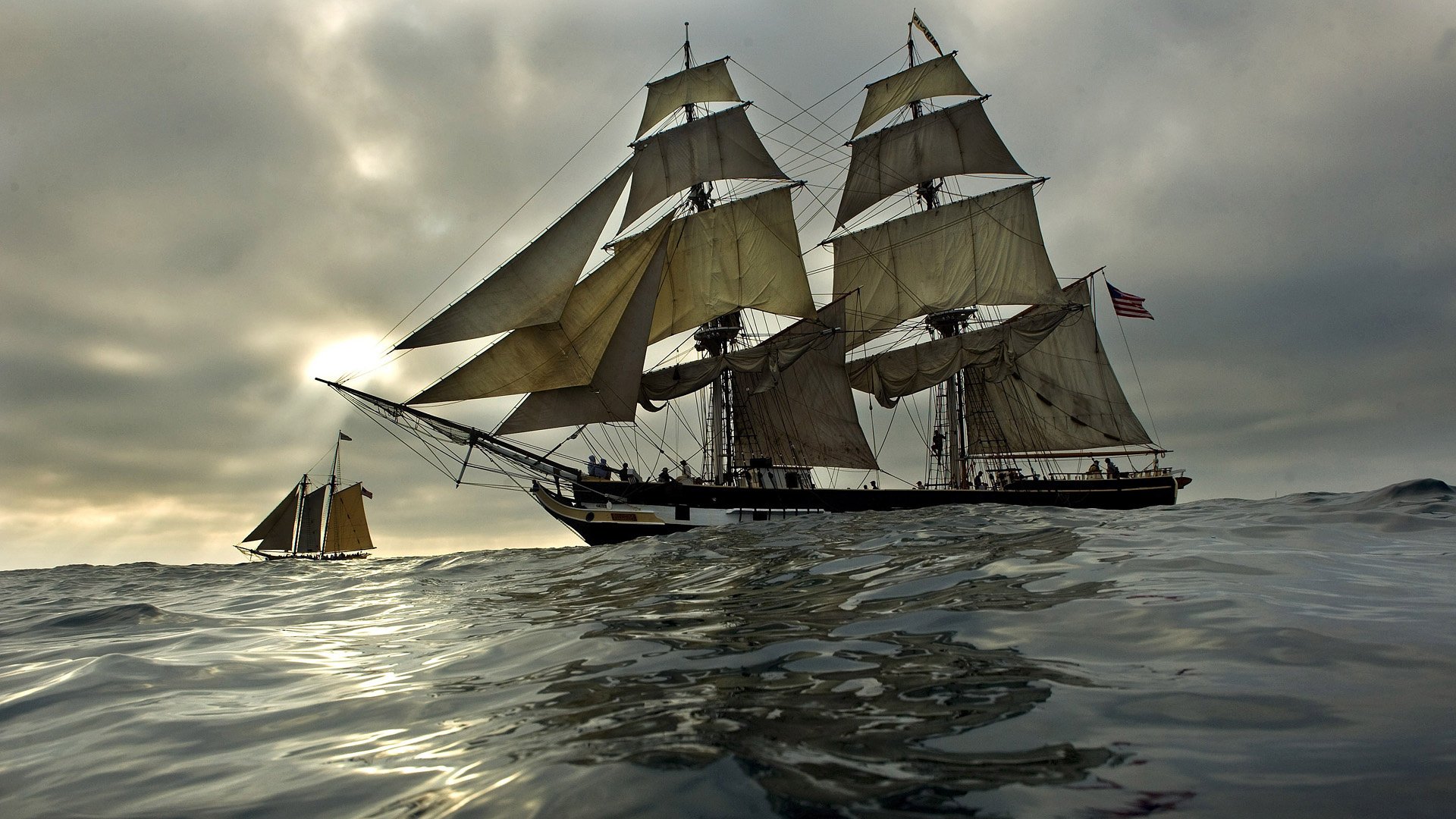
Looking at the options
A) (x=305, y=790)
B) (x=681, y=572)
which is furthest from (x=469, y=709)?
(x=681, y=572)

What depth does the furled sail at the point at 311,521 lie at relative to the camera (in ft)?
219

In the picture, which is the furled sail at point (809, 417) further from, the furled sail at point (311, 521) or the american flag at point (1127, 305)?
the furled sail at point (311, 521)

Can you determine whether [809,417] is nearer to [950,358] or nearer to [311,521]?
[950,358]

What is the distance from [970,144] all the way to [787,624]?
60.8 m

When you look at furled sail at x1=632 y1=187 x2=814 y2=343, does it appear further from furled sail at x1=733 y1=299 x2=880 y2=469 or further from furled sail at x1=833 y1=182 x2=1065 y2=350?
furled sail at x1=833 y1=182 x2=1065 y2=350

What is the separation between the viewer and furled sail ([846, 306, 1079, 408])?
166ft

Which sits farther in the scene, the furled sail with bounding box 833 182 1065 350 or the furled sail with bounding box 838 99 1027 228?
the furled sail with bounding box 838 99 1027 228

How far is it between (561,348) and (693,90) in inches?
1215

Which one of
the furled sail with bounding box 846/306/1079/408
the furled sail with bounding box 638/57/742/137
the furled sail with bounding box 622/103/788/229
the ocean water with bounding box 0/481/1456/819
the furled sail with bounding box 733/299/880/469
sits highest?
the furled sail with bounding box 638/57/742/137

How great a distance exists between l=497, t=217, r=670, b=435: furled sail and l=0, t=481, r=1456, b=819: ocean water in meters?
23.1

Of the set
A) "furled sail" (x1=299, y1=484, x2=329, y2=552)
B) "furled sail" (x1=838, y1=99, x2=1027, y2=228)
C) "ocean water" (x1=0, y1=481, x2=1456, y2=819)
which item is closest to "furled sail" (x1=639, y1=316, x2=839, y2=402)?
"furled sail" (x1=838, y1=99, x2=1027, y2=228)

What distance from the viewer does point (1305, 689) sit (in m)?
3.44

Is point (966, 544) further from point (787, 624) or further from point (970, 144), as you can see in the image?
point (970, 144)

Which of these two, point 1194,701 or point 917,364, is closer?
point 1194,701
